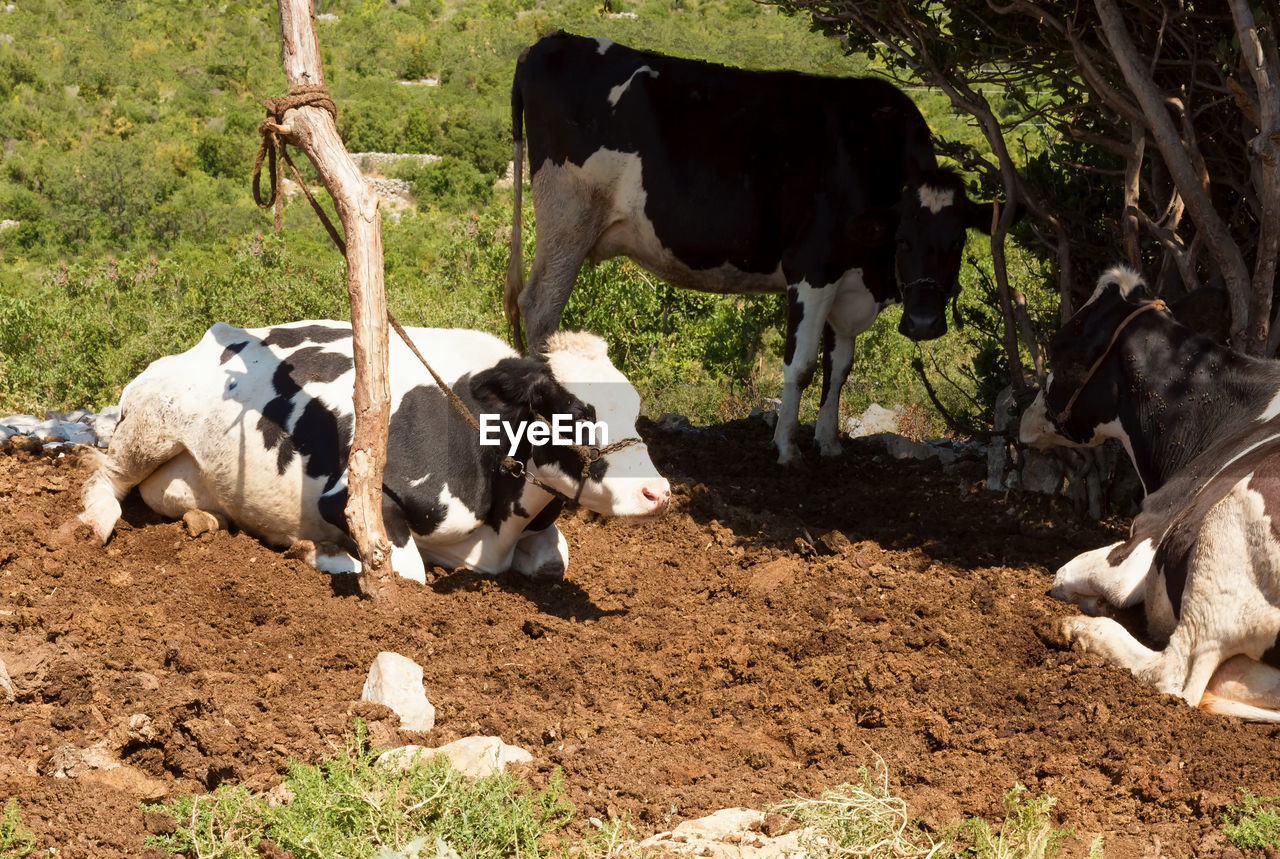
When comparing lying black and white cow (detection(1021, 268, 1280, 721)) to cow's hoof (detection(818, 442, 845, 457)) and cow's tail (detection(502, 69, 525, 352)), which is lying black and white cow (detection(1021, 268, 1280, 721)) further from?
cow's tail (detection(502, 69, 525, 352))

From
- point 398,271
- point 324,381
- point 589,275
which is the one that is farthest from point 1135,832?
point 398,271

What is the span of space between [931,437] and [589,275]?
167 inches

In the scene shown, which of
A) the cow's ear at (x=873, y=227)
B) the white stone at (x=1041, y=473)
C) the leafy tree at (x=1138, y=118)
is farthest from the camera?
the cow's ear at (x=873, y=227)

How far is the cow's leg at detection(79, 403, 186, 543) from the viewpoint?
6830 mm

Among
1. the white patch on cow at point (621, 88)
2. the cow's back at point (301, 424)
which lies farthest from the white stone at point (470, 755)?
the white patch on cow at point (621, 88)

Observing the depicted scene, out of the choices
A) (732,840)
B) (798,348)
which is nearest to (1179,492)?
(732,840)

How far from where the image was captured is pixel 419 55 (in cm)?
4591

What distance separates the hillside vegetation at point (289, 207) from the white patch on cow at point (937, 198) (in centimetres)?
79

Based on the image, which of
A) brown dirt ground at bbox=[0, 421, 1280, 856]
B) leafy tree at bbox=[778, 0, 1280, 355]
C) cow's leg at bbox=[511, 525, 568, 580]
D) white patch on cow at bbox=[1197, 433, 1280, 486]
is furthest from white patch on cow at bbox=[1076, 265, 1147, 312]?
cow's leg at bbox=[511, 525, 568, 580]

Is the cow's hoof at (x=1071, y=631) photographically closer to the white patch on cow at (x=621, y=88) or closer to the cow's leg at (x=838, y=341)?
the cow's leg at (x=838, y=341)

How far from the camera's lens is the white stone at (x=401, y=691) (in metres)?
4.72

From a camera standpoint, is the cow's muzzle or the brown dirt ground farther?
the cow's muzzle

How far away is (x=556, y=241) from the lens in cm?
991

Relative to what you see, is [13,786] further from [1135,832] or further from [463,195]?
[463,195]
